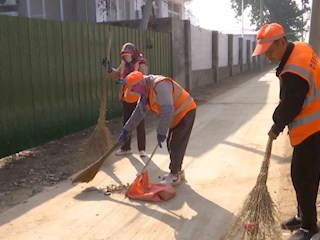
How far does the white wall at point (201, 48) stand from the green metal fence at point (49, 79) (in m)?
7.57

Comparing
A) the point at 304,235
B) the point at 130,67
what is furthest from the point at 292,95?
the point at 130,67

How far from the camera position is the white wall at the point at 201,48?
17.4m

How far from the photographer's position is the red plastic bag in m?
4.66

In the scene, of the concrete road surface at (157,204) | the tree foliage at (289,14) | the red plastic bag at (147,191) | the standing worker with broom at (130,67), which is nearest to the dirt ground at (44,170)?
the concrete road surface at (157,204)

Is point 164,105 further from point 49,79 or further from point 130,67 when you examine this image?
point 49,79

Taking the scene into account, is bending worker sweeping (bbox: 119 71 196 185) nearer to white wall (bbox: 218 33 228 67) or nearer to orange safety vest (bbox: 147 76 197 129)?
orange safety vest (bbox: 147 76 197 129)

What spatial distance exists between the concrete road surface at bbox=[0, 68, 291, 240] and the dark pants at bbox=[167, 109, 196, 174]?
12.3 inches

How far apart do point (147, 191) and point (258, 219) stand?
168 cm

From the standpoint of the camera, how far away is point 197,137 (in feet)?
26.2

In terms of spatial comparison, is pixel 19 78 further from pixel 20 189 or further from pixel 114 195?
pixel 114 195

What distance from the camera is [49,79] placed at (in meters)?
7.45

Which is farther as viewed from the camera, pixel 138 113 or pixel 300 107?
pixel 138 113

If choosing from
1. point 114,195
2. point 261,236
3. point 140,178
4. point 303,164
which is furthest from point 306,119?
point 114,195

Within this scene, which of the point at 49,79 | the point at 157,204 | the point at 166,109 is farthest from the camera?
the point at 49,79
